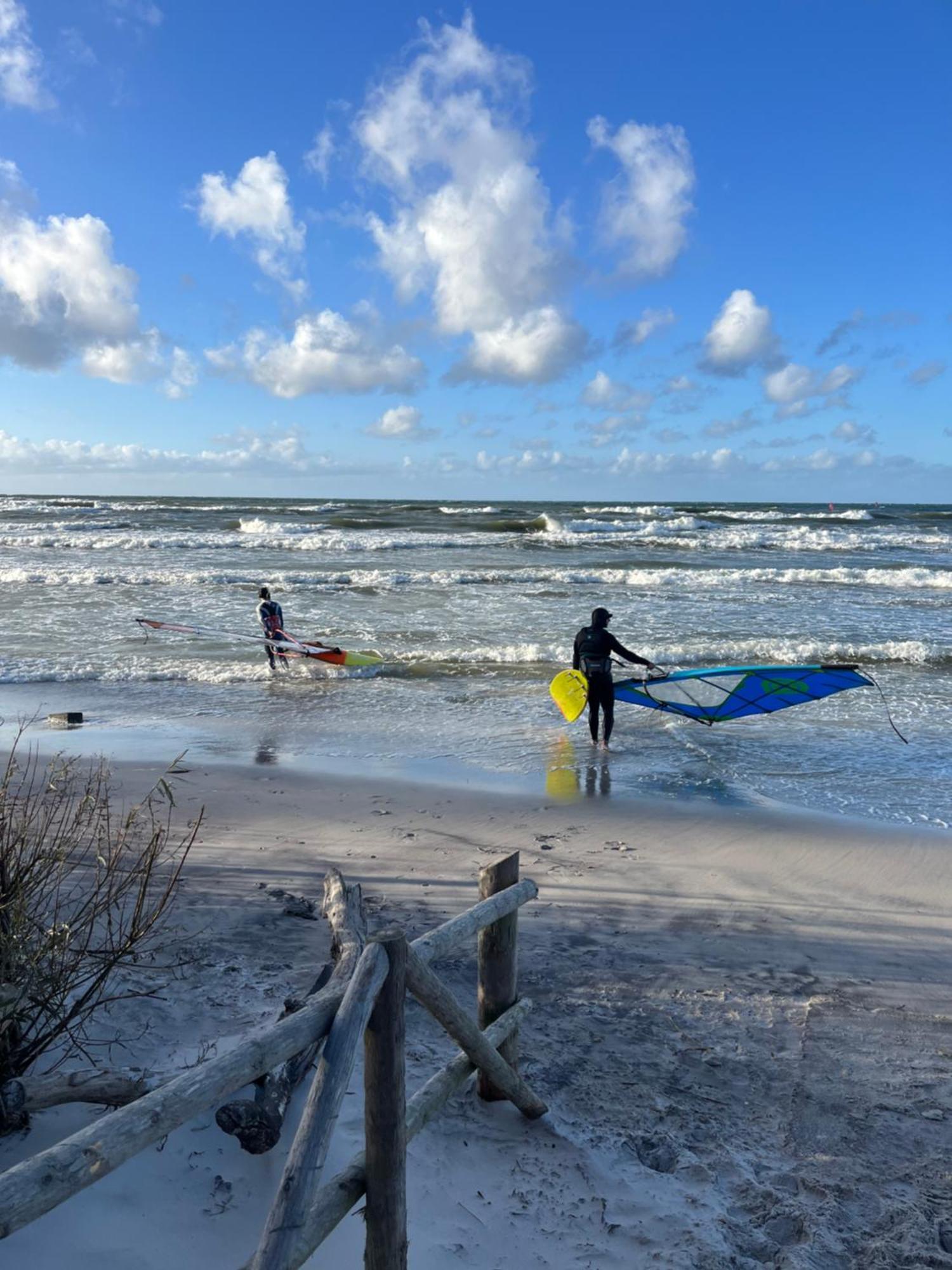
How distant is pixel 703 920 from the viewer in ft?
17.6

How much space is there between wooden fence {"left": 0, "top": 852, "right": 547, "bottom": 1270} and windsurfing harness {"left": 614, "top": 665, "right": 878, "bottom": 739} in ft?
21.0

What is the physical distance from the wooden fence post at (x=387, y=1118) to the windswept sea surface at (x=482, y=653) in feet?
18.3

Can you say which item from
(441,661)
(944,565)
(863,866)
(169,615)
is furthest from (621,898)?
(944,565)

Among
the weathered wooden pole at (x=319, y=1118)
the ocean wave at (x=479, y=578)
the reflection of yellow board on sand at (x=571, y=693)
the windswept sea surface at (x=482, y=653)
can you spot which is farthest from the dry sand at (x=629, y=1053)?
the ocean wave at (x=479, y=578)

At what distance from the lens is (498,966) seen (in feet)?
11.5

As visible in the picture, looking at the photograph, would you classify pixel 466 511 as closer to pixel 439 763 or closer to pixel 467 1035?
pixel 439 763

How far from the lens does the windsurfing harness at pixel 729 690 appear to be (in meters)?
9.23

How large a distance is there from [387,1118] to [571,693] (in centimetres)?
743

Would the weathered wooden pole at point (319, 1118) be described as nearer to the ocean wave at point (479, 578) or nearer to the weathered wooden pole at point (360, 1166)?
the weathered wooden pole at point (360, 1166)

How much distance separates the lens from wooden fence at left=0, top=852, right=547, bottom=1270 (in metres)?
1.91

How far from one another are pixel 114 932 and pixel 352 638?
11229 millimetres

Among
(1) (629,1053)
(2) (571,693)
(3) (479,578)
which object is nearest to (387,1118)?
(1) (629,1053)

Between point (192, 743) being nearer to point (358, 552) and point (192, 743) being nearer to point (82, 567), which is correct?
point (82, 567)

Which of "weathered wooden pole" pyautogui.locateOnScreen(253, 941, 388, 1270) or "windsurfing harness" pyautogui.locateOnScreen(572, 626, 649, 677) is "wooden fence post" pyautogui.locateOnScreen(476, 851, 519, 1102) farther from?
"windsurfing harness" pyautogui.locateOnScreen(572, 626, 649, 677)
